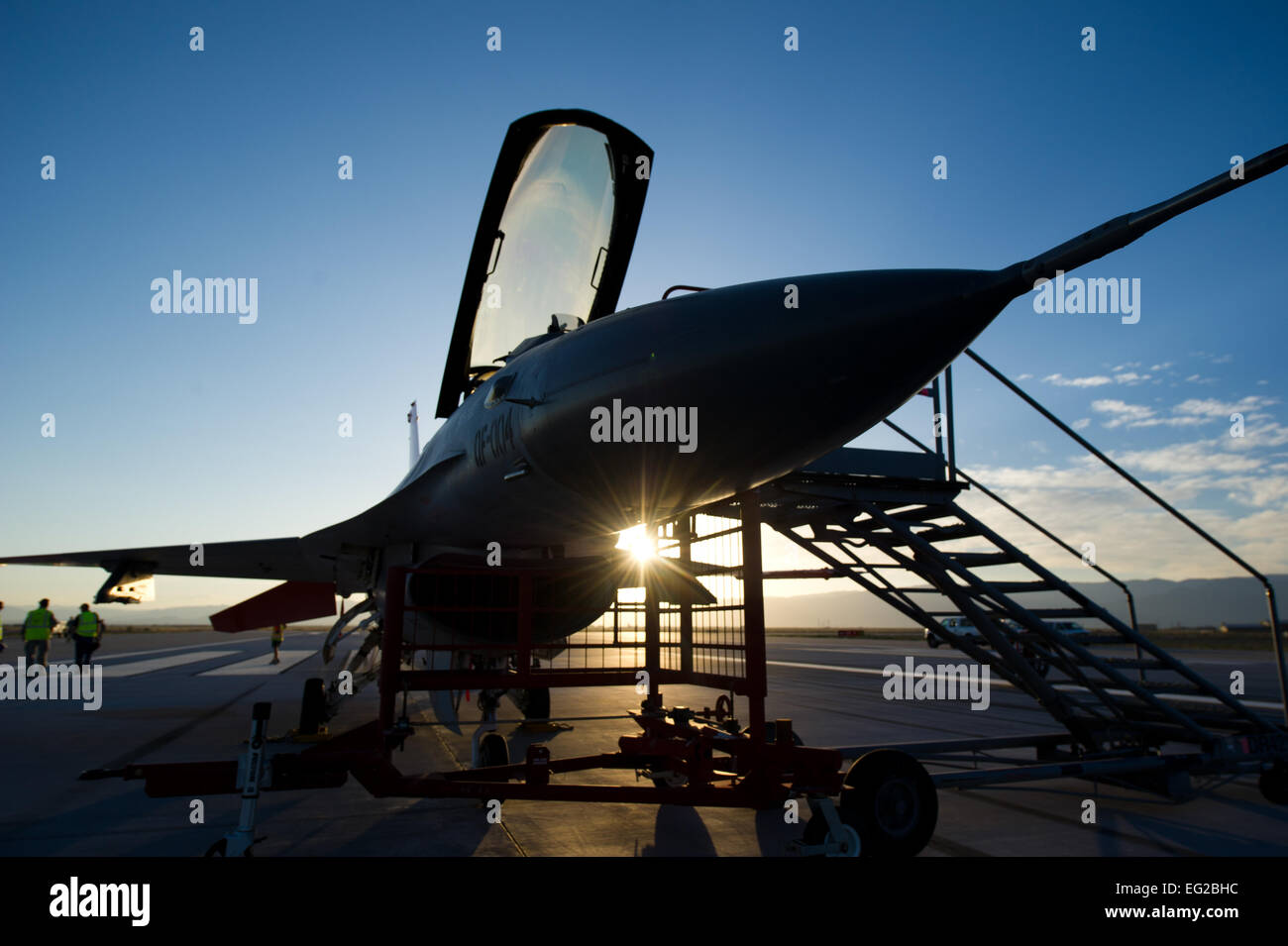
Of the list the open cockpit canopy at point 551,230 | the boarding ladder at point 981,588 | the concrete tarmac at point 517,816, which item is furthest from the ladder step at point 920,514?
the open cockpit canopy at point 551,230

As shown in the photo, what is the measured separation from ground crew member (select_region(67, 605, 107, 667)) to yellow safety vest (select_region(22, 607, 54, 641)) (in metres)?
0.46

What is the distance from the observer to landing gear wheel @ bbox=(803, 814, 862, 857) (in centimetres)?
321

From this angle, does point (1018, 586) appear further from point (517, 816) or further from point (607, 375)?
point (607, 375)

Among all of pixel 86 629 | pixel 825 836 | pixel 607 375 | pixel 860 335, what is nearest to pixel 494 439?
pixel 607 375

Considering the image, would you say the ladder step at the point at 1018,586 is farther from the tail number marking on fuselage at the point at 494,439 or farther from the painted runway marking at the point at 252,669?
the painted runway marking at the point at 252,669

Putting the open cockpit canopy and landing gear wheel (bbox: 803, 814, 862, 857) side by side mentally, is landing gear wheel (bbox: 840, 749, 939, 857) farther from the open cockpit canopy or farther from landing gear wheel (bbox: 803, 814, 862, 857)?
the open cockpit canopy

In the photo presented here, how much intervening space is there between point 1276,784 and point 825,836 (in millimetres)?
4045

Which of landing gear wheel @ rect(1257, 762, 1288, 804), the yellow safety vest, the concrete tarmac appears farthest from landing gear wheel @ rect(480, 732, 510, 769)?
the yellow safety vest

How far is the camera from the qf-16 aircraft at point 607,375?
8.06ft

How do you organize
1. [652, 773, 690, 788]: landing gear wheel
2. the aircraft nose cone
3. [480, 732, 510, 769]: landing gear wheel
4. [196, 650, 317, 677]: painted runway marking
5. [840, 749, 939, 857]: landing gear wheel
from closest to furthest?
the aircraft nose cone < [840, 749, 939, 857]: landing gear wheel < [652, 773, 690, 788]: landing gear wheel < [480, 732, 510, 769]: landing gear wheel < [196, 650, 317, 677]: painted runway marking

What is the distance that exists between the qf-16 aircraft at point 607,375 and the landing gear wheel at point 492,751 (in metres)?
0.87
